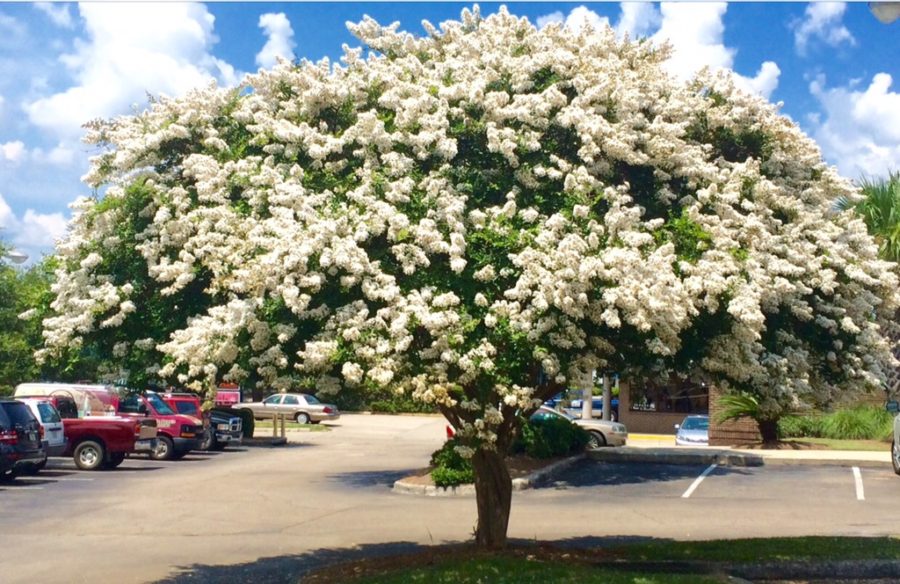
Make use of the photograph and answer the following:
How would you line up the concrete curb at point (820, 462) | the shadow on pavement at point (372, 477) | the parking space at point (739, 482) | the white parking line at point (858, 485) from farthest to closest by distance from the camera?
the concrete curb at point (820, 462)
the shadow on pavement at point (372, 477)
the parking space at point (739, 482)
the white parking line at point (858, 485)

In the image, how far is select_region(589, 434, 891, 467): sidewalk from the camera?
2325cm

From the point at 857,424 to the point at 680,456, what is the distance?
7.53m

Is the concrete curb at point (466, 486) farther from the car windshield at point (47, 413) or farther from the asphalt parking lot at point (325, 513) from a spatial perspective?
the car windshield at point (47, 413)

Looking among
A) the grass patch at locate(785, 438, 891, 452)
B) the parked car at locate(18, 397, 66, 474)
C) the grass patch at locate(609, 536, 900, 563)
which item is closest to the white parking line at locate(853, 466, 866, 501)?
the grass patch at locate(785, 438, 891, 452)

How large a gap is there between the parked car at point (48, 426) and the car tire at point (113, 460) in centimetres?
141

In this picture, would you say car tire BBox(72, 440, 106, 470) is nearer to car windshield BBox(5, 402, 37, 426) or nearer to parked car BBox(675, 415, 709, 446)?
car windshield BBox(5, 402, 37, 426)

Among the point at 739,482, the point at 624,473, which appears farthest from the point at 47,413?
the point at 739,482

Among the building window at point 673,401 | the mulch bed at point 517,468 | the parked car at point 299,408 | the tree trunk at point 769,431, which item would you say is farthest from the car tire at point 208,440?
the building window at point 673,401

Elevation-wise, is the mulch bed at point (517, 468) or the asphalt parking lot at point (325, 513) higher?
the mulch bed at point (517, 468)

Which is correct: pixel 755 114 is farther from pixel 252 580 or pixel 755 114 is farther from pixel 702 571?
pixel 252 580

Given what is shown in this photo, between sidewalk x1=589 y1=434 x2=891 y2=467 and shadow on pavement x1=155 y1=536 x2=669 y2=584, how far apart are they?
9.80 meters

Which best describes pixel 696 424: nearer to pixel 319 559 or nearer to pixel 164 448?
pixel 164 448

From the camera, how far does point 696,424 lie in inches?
1234

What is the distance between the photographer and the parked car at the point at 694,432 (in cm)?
3023
